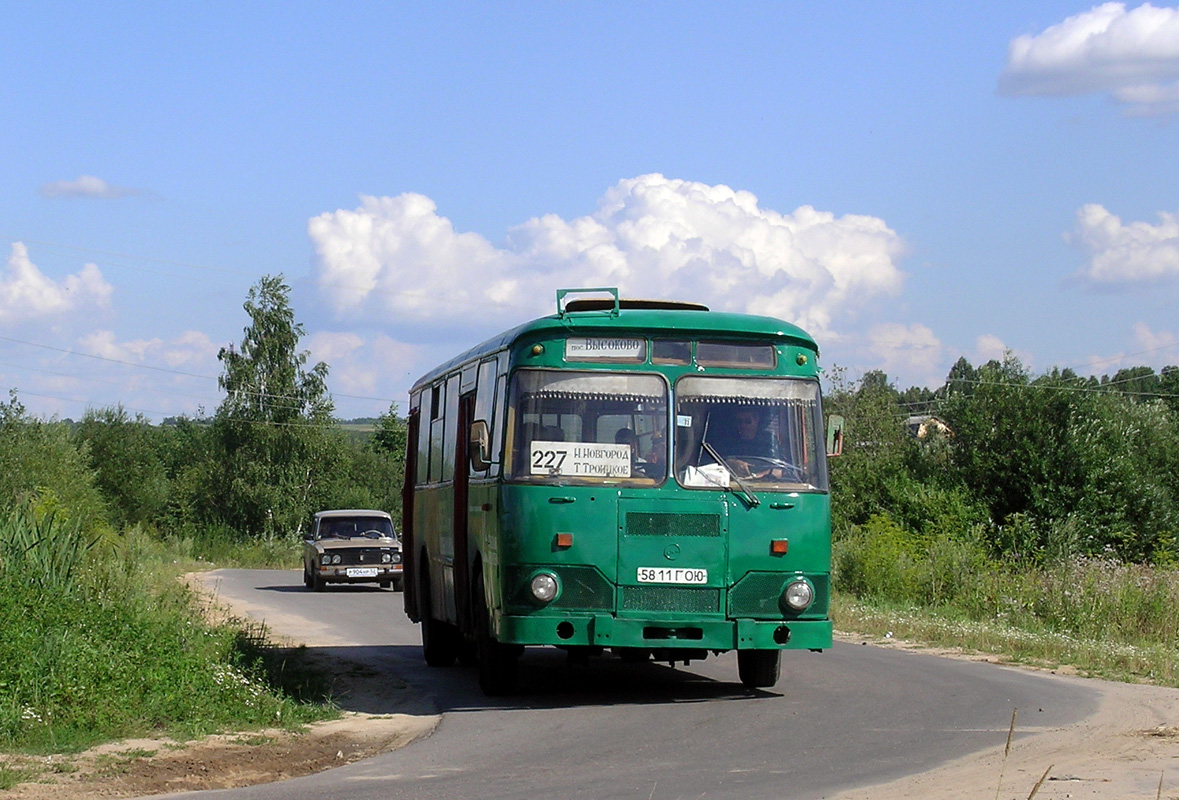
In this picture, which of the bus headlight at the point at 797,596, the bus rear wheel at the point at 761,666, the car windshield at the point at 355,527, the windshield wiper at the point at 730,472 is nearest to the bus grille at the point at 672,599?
the bus headlight at the point at 797,596

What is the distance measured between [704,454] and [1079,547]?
28823 mm

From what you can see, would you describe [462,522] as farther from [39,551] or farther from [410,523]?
[410,523]

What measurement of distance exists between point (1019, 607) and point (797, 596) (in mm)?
11596

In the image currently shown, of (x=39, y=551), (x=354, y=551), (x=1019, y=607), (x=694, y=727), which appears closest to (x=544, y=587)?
(x=694, y=727)

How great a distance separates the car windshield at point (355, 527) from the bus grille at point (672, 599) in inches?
944

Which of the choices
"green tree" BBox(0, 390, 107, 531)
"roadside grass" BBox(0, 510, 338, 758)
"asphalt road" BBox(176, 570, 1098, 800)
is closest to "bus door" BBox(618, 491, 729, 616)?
"asphalt road" BBox(176, 570, 1098, 800)

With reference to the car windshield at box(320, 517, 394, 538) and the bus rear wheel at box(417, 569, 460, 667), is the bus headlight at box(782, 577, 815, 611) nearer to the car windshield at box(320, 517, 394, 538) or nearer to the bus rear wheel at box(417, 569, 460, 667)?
the bus rear wheel at box(417, 569, 460, 667)

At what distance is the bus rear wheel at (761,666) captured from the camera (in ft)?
43.1

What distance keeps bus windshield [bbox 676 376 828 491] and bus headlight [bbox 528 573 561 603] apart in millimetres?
1298

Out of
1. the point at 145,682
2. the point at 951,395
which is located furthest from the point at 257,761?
the point at 951,395

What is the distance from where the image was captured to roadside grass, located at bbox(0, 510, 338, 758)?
10688 millimetres

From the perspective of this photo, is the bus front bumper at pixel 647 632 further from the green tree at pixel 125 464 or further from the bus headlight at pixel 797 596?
the green tree at pixel 125 464

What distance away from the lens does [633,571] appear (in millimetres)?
11906

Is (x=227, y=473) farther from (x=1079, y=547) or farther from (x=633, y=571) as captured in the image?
(x=633, y=571)
